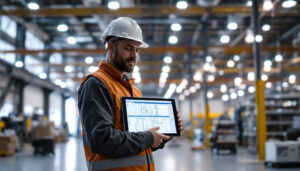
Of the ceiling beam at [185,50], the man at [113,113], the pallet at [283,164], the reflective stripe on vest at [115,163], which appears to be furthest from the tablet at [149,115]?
the ceiling beam at [185,50]

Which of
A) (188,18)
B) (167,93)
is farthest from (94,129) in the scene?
(167,93)

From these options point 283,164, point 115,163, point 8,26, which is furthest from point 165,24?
point 115,163

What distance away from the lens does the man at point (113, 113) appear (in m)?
1.87

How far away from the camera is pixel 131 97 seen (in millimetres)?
2098

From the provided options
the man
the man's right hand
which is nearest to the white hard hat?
the man

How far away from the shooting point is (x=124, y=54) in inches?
84.2

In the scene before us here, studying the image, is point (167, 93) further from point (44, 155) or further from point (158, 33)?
point (44, 155)

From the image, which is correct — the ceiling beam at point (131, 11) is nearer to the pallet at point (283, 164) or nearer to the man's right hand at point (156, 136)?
the pallet at point (283, 164)

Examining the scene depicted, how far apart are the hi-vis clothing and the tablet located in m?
0.05

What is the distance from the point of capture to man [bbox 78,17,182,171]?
6.13ft

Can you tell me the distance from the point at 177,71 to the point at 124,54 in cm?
2808

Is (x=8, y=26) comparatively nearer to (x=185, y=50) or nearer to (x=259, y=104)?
(x=185, y=50)

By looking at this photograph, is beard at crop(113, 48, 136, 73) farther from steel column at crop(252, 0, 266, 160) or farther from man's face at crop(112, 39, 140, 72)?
steel column at crop(252, 0, 266, 160)

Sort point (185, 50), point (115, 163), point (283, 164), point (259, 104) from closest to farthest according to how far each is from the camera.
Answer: point (115, 163), point (283, 164), point (259, 104), point (185, 50)
